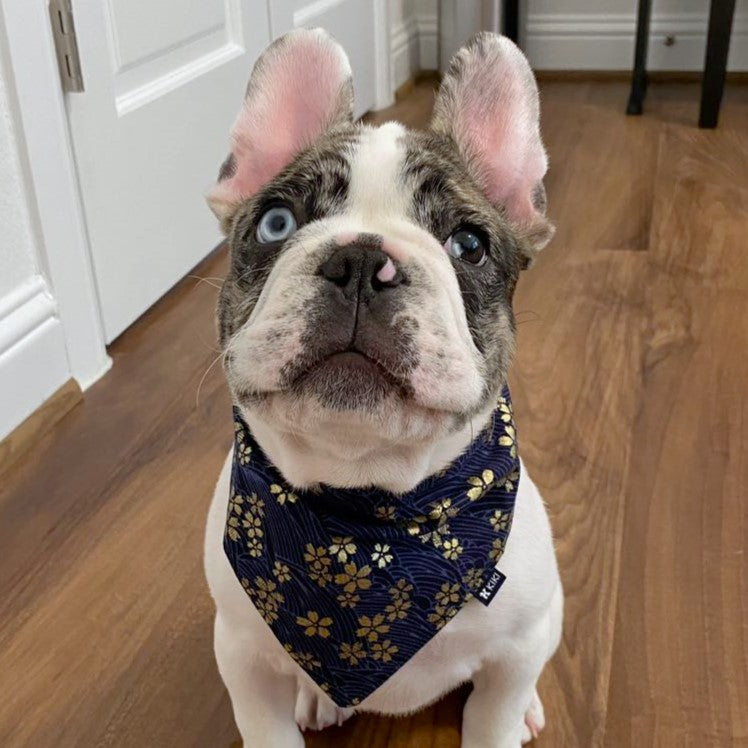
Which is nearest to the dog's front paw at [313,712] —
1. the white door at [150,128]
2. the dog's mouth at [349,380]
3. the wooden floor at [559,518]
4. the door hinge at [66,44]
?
the wooden floor at [559,518]

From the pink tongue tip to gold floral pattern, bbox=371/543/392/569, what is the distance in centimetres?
33

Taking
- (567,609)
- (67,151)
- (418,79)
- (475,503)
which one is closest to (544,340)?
(567,609)

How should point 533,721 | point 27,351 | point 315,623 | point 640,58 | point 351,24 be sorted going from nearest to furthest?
point 315,623 → point 533,721 → point 27,351 → point 351,24 → point 640,58

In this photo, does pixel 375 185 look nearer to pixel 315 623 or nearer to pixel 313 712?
pixel 315 623

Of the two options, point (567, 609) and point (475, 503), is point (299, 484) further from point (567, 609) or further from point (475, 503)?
point (567, 609)

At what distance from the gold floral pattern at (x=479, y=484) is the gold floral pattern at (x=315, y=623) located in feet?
0.67

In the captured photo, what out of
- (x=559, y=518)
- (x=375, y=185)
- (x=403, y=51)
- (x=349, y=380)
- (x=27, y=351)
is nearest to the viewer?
(x=349, y=380)

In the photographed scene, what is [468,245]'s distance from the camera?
102 cm

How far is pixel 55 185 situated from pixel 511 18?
2.87 metres

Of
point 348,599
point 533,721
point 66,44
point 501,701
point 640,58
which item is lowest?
point 640,58

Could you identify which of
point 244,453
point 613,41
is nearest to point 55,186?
point 244,453

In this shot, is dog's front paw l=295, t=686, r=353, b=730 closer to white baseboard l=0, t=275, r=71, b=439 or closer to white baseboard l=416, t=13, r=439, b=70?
white baseboard l=0, t=275, r=71, b=439

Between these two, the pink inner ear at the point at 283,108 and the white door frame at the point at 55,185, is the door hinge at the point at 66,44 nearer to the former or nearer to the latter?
the white door frame at the point at 55,185

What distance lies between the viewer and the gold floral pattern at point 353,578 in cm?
105
